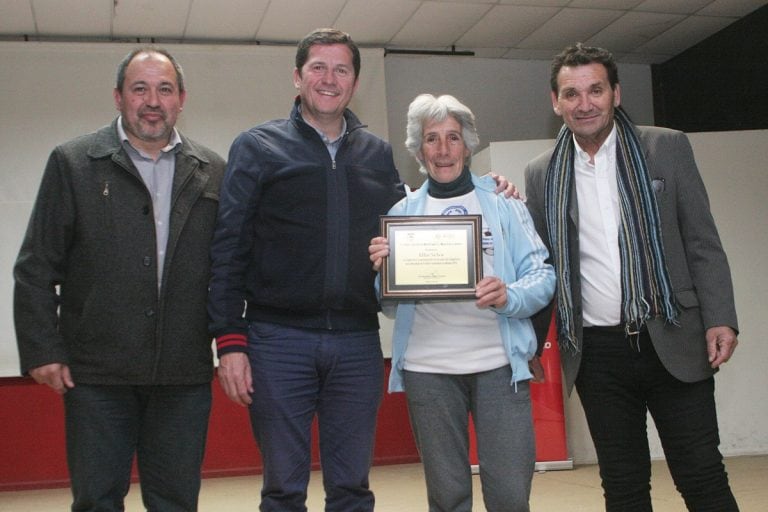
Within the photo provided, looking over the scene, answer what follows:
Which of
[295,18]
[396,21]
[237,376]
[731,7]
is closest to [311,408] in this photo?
[237,376]

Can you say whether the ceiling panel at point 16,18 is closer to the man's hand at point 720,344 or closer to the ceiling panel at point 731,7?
the ceiling panel at point 731,7

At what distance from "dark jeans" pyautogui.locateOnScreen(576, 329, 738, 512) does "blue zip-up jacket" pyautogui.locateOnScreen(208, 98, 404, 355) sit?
27.4 inches

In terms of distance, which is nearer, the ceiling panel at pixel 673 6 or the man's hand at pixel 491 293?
the man's hand at pixel 491 293

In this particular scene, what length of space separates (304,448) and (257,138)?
0.88 m

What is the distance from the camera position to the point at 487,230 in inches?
97.0

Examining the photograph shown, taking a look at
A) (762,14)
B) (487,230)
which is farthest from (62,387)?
(762,14)

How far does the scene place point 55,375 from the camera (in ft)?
7.58

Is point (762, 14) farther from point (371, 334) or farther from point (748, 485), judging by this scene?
point (371, 334)

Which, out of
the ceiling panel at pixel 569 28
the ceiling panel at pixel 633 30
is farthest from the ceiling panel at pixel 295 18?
the ceiling panel at pixel 633 30

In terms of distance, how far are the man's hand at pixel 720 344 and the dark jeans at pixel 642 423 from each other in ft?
0.25

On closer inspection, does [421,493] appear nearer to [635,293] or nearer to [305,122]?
[635,293]

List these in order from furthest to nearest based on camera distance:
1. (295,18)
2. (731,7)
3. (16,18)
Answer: (731,7)
(295,18)
(16,18)

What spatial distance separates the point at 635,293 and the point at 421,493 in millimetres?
2993

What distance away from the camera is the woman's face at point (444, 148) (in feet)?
8.06
